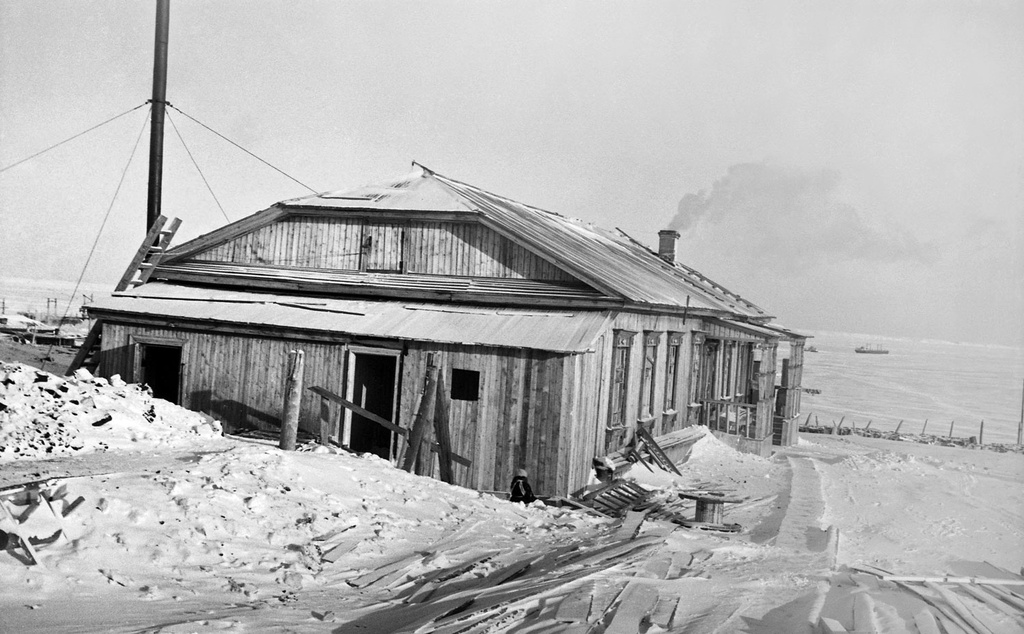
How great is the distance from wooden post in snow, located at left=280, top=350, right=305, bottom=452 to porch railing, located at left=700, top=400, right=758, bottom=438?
14109mm

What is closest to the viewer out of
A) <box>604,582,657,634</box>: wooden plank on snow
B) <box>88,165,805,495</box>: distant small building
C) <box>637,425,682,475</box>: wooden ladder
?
<box>604,582,657,634</box>: wooden plank on snow

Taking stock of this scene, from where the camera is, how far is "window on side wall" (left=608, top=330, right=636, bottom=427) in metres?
17.7

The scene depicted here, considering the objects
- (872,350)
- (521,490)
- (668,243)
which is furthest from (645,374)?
(872,350)

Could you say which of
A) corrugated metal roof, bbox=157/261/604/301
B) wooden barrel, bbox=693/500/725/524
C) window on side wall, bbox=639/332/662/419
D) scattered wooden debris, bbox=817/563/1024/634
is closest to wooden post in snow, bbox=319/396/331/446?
corrugated metal roof, bbox=157/261/604/301

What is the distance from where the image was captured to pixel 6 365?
48.3 feet

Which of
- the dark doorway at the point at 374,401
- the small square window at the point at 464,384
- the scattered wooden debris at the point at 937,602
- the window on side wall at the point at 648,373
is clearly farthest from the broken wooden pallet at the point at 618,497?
the dark doorway at the point at 374,401

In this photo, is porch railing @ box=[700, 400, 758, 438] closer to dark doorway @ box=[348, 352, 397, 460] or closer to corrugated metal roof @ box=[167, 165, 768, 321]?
corrugated metal roof @ box=[167, 165, 768, 321]

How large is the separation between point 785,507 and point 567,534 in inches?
258

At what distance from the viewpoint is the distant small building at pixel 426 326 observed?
15984mm

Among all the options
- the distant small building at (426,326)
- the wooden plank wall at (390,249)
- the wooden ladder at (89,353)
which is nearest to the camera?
the distant small building at (426,326)

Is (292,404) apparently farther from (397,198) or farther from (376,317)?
(397,198)

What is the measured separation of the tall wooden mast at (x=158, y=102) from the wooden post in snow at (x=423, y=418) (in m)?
14.9

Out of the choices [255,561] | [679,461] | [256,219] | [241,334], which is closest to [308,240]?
[256,219]

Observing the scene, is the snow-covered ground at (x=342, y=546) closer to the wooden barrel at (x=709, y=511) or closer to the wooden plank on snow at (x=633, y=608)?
the wooden plank on snow at (x=633, y=608)
